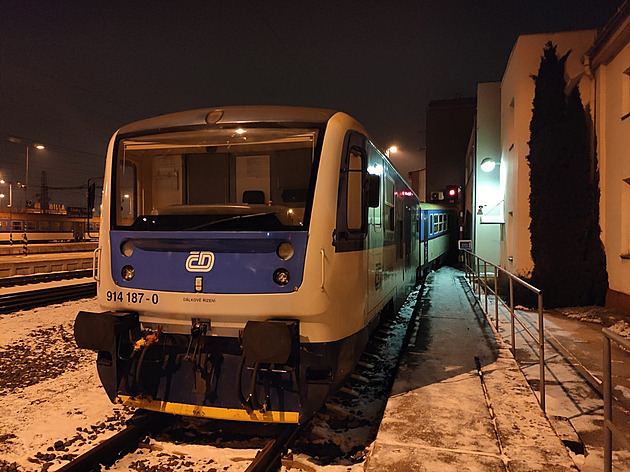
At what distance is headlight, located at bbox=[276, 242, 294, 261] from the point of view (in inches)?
140

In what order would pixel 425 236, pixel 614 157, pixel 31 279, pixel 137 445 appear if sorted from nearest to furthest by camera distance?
pixel 137 445 < pixel 614 157 < pixel 425 236 < pixel 31 279

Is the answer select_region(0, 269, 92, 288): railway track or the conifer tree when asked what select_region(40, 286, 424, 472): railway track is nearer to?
the conifer tree

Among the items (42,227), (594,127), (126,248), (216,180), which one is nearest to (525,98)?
(594,127)

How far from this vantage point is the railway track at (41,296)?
10836 mm

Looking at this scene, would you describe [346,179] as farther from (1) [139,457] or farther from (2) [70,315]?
(2) [70,315]

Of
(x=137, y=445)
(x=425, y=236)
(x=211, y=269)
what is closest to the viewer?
(x=211, y=269)

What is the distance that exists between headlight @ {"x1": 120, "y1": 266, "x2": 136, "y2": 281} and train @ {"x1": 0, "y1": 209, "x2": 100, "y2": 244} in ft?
127

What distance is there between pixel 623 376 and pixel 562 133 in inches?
287

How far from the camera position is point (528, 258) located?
40.1 ft

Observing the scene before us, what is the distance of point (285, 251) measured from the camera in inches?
141

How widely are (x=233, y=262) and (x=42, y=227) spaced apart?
53.7 metres

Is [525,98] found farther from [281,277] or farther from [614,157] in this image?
[281,277]

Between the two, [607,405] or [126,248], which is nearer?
[607,405]

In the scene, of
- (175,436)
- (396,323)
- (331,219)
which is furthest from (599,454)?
(396,323)
